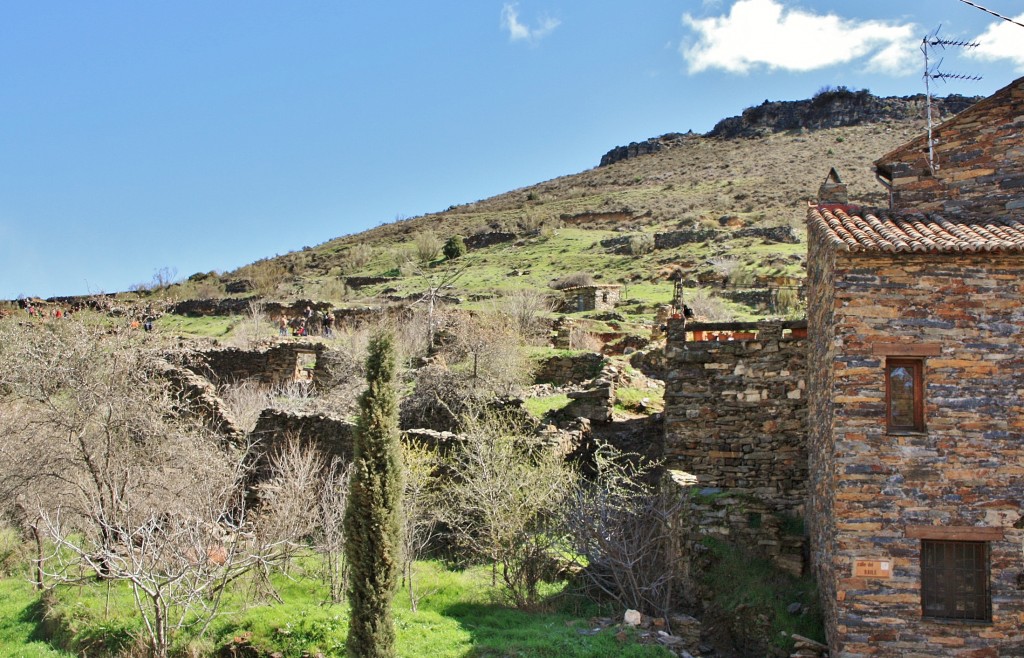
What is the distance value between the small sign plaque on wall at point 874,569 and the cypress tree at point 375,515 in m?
6.32

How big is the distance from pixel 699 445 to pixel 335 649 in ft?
22.8

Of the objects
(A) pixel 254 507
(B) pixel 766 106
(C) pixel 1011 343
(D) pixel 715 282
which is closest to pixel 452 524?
(A) pixel 254 507

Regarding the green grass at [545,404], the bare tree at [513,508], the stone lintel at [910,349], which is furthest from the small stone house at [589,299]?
the stone lintel at [910,349]

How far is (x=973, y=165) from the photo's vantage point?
483 inches

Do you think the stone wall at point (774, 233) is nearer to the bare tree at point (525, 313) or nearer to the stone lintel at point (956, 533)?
the bare tree at point (525, 313)

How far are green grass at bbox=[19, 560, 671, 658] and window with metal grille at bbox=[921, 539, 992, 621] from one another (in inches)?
137

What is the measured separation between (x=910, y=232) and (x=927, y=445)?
9.15 ft

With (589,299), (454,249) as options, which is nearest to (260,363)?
(589,299)

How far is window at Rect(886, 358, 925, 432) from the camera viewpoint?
34.4ft

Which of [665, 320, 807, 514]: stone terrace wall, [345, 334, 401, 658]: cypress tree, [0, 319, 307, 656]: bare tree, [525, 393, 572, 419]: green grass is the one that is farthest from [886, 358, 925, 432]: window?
[0, 319, 307, 656]: bare tree

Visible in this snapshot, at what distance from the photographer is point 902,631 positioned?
33.4ft

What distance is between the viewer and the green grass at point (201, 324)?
3912cm

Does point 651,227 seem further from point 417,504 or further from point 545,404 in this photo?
point 417,504

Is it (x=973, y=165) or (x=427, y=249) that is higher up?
(x=427, y=249)
